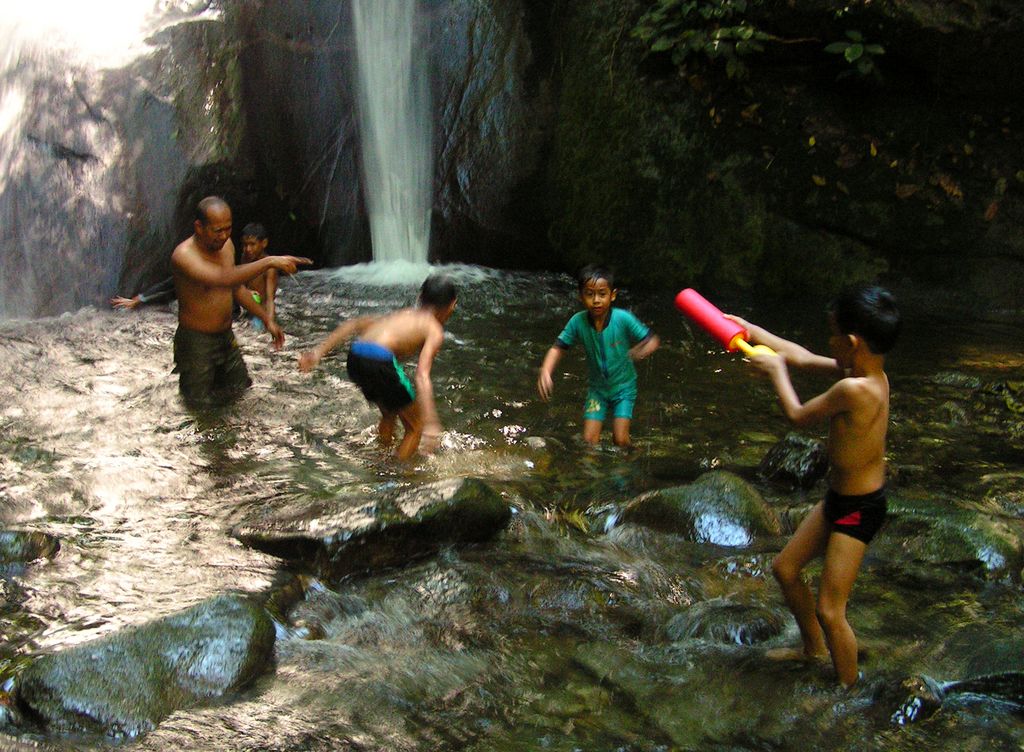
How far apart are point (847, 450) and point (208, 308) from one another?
174 inches

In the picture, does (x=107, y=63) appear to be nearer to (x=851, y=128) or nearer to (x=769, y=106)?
(x=769, y=106)

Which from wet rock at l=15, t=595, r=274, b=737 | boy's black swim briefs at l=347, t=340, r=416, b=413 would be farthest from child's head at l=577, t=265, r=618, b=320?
wet rock at l=15, t=595, r=274, b=737

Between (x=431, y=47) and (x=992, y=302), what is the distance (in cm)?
695

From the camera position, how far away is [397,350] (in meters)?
5.66

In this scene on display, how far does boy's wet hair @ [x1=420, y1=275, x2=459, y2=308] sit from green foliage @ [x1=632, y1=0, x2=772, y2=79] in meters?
5.85

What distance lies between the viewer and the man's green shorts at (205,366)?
648 centimetres

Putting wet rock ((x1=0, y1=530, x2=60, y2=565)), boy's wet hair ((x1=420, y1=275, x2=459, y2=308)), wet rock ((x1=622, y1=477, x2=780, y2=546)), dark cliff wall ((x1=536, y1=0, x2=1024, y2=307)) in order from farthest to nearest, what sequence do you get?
dark cliff wall ((x1=536, y1=0, x2=1024, y2=307)) → boy's wet hair ((x1=420, y1=275, x2=459, y2=308)) → wet rock ((x1=622, y1=477, x2=780, y2=546)) → wet rock ((x1=0, y1=530, x2=60, y2=565))

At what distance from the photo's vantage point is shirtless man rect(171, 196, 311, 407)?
6.20 meters

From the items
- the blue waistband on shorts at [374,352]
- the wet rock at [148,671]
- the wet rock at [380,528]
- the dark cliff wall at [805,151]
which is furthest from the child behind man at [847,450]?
the dark cliff wall at [805,151]

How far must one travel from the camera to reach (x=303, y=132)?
11.4 m

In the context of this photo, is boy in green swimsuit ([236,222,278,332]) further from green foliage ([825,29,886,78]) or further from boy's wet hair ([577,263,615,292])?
green foliage ([825,29,886,78])

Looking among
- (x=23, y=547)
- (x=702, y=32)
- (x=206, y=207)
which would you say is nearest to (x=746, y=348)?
(x=23, y=547)

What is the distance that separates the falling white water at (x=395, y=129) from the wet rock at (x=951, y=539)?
792 cm

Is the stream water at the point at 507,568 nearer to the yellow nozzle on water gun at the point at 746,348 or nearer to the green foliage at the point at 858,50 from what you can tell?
the yellow nozzle on water gun at the point at 746,348
